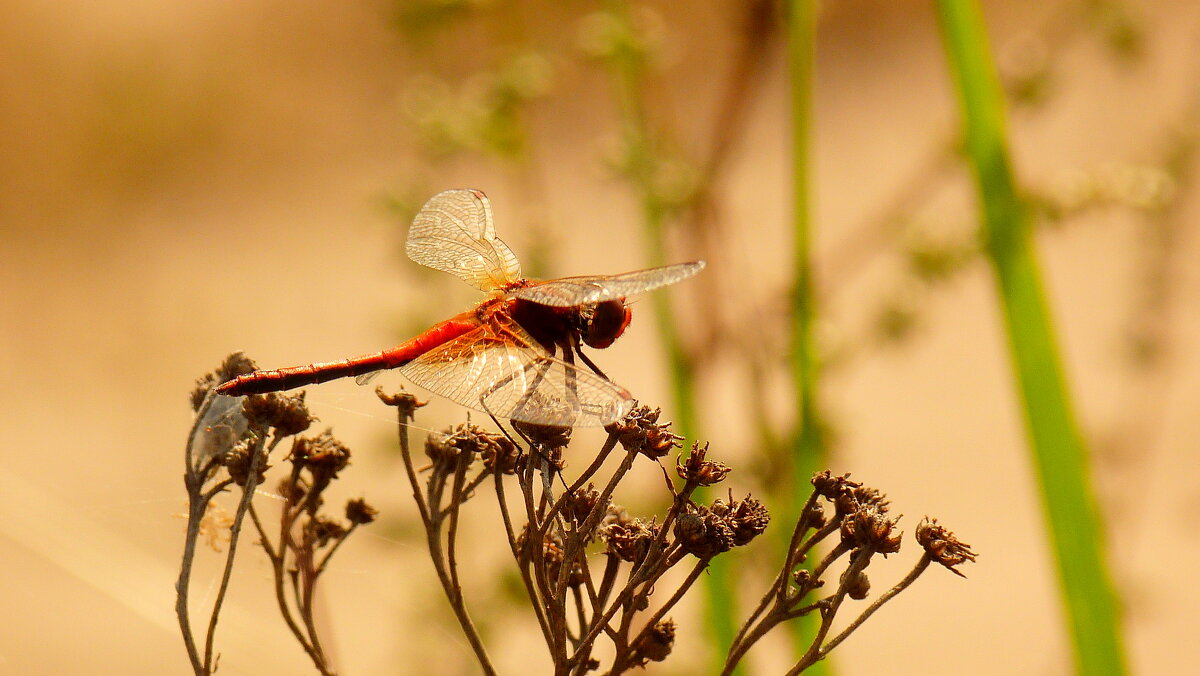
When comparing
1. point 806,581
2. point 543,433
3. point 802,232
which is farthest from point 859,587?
point 802,232

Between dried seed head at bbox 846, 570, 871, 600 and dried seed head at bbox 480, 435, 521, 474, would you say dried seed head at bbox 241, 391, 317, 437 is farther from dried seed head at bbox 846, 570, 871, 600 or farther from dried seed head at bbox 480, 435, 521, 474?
dried seed head at bbox 846, 570, 871, 600

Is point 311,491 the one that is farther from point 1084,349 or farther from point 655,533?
point 1084,349

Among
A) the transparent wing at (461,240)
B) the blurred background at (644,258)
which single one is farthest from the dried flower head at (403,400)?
the blurred background at (644,258)

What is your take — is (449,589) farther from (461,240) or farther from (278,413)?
(461,240)

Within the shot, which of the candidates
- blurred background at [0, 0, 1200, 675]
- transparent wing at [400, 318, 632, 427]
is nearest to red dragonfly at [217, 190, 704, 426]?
transparent wing at [400, 318, 632, 427]

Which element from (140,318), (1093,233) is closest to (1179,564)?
(1093,233)

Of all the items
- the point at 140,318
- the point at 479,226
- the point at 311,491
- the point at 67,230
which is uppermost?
the point at 67,230

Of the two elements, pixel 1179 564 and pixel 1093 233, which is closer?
pixel 1179 564
